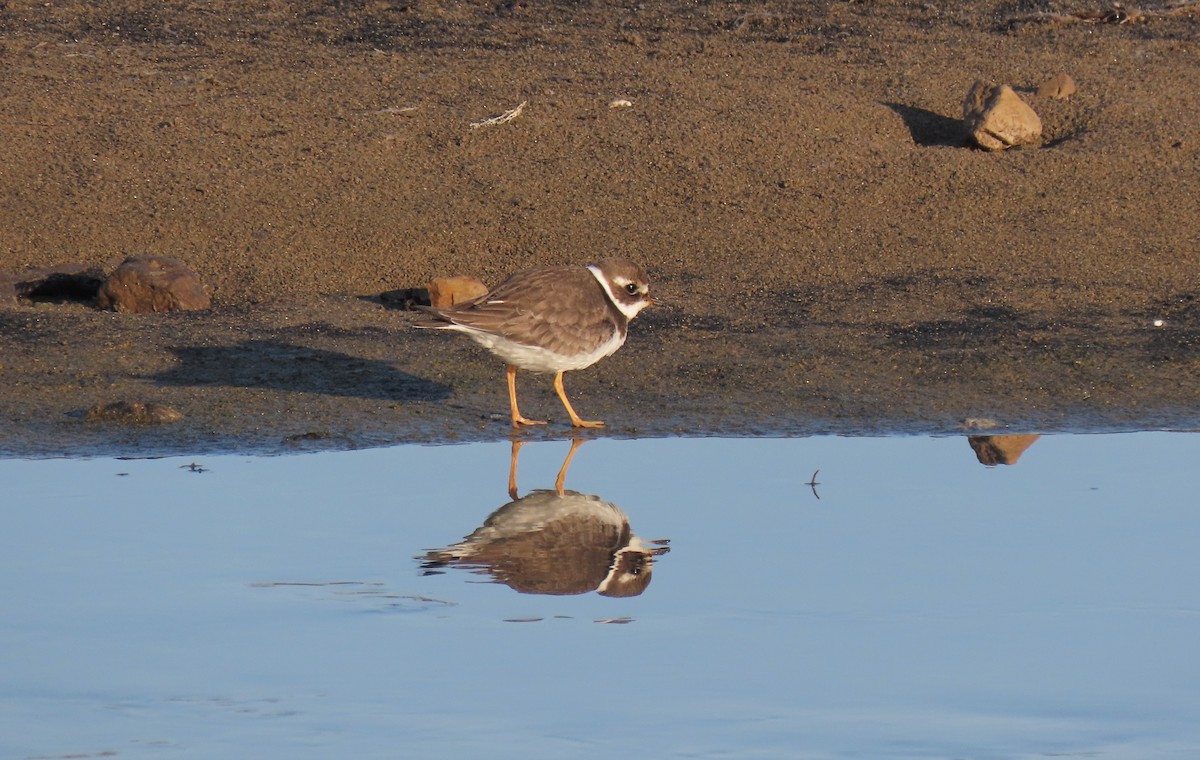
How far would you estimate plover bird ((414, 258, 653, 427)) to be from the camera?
7.46 m

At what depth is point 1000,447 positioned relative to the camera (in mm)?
7172

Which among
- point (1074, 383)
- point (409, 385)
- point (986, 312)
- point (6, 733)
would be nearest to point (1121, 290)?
point (986, 312)

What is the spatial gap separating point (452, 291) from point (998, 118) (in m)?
3.80

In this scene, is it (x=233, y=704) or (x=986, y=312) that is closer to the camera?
(x=233, y=704)

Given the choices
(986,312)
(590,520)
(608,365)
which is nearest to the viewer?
(590,520)

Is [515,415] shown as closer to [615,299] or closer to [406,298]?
[615,299]

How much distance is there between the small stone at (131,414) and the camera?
739cm

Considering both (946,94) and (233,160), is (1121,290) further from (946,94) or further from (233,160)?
(233,160)

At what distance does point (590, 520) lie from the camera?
6121 millimetres

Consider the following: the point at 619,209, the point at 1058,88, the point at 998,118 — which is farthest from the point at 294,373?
the point at 1058,88

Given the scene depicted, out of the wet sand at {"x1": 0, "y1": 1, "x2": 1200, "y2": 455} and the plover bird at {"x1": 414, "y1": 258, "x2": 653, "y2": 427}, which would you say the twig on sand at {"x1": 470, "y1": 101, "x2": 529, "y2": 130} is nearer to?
the wet sand at {"x1": 0, "y1": 1, "x2": 1200, "y2": 455}

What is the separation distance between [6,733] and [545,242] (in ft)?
19.0

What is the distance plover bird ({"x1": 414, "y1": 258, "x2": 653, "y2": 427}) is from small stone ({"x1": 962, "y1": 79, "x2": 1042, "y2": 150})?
3628 millimetres

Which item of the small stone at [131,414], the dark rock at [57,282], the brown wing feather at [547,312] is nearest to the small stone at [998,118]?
the brown wing feather at [547,312]
